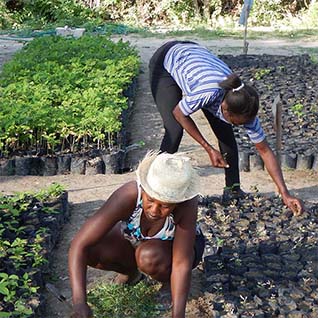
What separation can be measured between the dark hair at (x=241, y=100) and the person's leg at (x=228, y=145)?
2.31 feet

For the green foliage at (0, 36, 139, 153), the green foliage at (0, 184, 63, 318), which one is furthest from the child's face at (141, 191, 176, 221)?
the green foliage at (0, 36, 139, 153)

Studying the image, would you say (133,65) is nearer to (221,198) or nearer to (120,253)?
(221,198)

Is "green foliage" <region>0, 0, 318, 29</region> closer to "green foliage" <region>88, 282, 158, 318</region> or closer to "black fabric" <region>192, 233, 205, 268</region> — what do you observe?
"green foliage" <region>88, 282, 158, 318</region>

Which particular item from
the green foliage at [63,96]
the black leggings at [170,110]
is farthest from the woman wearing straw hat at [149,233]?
the green foliage at [63,96]

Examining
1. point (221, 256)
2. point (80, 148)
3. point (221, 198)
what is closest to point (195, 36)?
point (80, 148)

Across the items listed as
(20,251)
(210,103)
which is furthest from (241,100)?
(20,251)

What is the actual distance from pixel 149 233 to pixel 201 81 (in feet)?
3.91

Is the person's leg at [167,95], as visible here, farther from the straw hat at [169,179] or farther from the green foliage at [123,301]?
the straw hat at [169,179]

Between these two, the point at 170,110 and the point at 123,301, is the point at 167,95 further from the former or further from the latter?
the point at 123,301

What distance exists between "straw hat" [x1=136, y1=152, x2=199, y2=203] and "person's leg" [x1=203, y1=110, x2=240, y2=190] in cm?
178

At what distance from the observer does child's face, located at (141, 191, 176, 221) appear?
2.92 m

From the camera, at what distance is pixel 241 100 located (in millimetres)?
3932

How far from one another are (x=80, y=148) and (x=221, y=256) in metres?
2.58

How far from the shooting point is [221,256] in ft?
13.2
